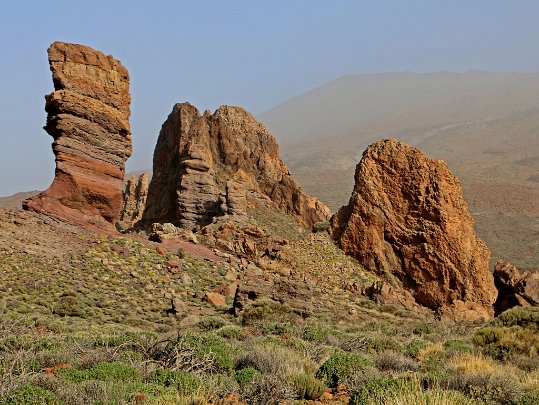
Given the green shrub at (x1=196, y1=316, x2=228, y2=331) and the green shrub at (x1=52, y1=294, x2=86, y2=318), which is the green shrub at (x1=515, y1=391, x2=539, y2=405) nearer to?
the green shrub at (x1=196, y1=316, x2=228, y2=331)

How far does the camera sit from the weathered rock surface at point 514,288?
32.5 meters

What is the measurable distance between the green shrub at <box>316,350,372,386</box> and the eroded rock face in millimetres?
22452

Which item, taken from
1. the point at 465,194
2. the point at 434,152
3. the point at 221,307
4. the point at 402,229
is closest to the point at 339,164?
the point at 434,152

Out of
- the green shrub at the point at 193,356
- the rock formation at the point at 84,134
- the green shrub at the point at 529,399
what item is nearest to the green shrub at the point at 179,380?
the green shrub at the point at 193,356

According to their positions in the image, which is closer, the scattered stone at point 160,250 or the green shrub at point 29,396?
the green shrub at point 29,396

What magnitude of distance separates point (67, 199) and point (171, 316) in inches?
368

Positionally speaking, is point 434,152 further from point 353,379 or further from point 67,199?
point 353,379

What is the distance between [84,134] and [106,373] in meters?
21.3

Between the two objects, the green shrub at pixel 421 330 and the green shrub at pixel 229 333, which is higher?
the green shrub at pixel 229 333

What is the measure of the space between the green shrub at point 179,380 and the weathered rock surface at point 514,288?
2810 centimetres

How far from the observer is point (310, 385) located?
9.36 m

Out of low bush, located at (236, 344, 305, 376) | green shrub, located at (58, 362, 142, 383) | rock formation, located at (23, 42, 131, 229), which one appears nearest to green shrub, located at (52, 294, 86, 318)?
rock formation, located at (23, 42, 131, 229)

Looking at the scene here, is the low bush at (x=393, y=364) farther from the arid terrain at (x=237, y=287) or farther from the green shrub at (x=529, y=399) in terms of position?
the green shrub at (x=529, y=399)

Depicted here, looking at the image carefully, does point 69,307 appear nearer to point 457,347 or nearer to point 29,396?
point 457,347
